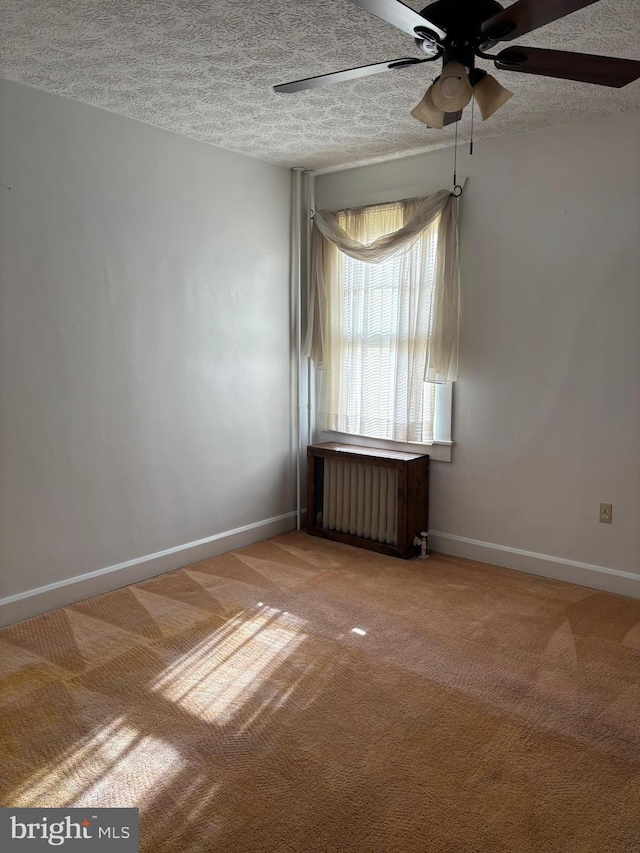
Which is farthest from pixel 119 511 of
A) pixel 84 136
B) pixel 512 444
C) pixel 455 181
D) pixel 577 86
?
pixel 577 86

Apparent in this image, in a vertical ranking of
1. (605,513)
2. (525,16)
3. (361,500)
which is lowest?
(361,500)

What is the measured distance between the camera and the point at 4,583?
3217 mm

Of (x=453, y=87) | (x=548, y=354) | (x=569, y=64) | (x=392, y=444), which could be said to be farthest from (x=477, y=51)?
(x=392, y=444)

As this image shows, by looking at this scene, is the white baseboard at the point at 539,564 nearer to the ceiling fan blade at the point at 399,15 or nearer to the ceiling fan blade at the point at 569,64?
the ceiling fan blade at the point at 569,64

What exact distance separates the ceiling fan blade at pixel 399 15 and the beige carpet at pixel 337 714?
7.34 feet

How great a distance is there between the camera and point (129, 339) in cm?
370

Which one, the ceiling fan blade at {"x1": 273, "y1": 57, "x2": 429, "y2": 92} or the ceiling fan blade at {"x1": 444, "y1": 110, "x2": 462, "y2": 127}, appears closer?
the ceiling fan blade at {"x1": 273, "y1": 57, "x2": 429, "y2": 92}

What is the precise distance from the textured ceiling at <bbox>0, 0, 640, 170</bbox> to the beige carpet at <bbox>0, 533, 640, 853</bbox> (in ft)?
8.33

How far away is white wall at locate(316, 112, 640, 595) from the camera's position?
3.59m

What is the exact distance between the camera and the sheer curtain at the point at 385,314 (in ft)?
13.6

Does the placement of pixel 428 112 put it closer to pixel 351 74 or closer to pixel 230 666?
pixel 351 74

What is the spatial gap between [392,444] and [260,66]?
2486 mm

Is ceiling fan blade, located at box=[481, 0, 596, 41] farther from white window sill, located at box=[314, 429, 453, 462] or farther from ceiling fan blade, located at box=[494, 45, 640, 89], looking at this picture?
white window sill, located at box=[314, 429, 453, 462]

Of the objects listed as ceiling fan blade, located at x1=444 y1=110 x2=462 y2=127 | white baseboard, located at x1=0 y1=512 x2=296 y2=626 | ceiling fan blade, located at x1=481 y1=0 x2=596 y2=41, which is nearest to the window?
white baseboard, located at x1=0 y1=512 x2=296 y2=626
